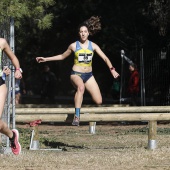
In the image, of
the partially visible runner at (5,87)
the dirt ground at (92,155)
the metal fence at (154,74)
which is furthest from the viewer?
the metal fence at (154,74)

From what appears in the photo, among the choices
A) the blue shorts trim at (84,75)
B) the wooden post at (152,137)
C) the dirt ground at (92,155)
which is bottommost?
the dirt ground at (92,155)

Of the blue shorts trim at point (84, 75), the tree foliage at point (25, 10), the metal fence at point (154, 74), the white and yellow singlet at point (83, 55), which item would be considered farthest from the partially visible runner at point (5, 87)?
the metal fence at point (154, 74)

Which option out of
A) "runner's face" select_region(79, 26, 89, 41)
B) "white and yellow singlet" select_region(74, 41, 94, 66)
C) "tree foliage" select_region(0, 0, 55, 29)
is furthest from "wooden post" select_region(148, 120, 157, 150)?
"tree foliage" select_region(0, 0, 55, 29)

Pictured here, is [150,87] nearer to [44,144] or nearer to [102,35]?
[102,35]

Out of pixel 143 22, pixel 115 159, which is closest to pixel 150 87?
pixel 143 22

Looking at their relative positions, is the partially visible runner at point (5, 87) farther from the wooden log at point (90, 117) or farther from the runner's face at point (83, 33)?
the runner's face at point (83, 33)

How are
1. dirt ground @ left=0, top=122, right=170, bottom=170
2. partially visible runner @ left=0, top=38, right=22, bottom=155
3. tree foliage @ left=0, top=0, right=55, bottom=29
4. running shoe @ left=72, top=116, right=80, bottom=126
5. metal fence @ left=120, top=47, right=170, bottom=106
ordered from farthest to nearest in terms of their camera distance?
metal fence @ left=120, top=47, right=170, bottom=106 → tree foliage @ left=0, top=0, right=55, bottom=29 → running shoe @ left=72, top=116, right=80, bottom=126 → dirt ground @ left=0, top=122, right=170, bottom=170 → partially visible runner @ left=0, top=38, right=22, bottom=155

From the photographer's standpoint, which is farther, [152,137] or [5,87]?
[152,137]

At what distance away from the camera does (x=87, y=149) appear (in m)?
11.2

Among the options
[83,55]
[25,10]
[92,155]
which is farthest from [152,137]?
[25,10]

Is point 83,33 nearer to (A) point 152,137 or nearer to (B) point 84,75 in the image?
(B) point 84,75

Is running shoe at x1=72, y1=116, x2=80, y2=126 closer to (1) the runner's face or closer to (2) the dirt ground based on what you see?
(2) the dirt ground

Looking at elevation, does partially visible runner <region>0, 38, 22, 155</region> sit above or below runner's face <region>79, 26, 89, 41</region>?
below

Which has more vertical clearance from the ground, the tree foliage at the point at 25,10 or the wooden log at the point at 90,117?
the tree foliage at the point at 25,10
